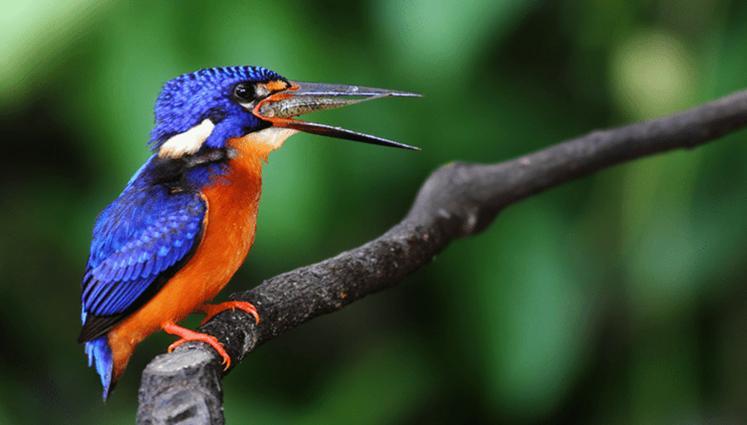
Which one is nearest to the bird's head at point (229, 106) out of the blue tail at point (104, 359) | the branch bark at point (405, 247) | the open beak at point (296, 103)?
the open beak at point (296, 103)

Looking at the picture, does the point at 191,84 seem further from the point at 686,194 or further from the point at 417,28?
the point at 686,194

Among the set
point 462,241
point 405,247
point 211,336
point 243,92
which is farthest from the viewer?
point 462,241

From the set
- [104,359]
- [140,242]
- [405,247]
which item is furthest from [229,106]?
[104,359]

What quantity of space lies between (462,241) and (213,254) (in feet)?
3.61

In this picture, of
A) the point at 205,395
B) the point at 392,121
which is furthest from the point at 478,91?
the point at 205,395

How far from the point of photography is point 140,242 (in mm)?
1908

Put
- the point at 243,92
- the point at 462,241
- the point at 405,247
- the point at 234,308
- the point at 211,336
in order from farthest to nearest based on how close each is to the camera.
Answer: the point at 462,241 → the point at 405,247 → the point at 243,92 → the point at 234,308 → the point at 211,336

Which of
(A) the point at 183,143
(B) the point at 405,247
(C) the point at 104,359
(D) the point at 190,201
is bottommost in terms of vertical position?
(C) the point at 104,359

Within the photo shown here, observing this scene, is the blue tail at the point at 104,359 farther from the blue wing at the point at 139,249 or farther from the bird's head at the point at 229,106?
the bird's head at the point at 229,106

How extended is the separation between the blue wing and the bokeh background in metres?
0.38

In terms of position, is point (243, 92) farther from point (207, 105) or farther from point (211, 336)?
point (211, 336)

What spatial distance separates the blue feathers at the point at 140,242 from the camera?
187 centimetres

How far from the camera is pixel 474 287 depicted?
285 centimetres

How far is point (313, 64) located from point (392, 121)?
1.79ft
